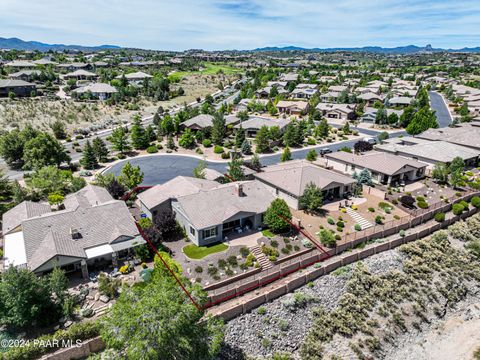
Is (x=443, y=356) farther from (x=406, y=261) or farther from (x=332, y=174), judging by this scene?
(x=332, y=174)

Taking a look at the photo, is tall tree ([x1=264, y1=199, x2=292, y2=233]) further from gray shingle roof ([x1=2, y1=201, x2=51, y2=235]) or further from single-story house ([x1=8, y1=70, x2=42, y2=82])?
single-story house ([x1=8, y1=70, x2=42, y2=82])

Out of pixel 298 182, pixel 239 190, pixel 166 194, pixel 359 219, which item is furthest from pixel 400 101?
pixel 166 194

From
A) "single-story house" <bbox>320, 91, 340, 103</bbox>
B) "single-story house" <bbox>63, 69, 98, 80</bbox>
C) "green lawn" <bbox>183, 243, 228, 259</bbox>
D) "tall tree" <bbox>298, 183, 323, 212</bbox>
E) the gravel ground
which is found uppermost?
"single-story house" <bbox>63, 69, 98, 80</bbox>

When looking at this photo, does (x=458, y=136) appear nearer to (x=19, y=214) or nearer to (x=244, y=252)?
(x=244, y=252)

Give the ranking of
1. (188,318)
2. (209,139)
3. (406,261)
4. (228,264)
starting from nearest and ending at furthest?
1. (188,318)
2. (228,264)
3. (406,261)
4. (209,139)

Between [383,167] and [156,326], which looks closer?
[156,326]

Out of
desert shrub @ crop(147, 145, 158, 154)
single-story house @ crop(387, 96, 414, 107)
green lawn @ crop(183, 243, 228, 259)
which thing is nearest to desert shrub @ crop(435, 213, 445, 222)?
green lawn @ crop(183, 243, 228, 259)

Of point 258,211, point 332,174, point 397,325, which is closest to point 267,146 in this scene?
point 332,174
